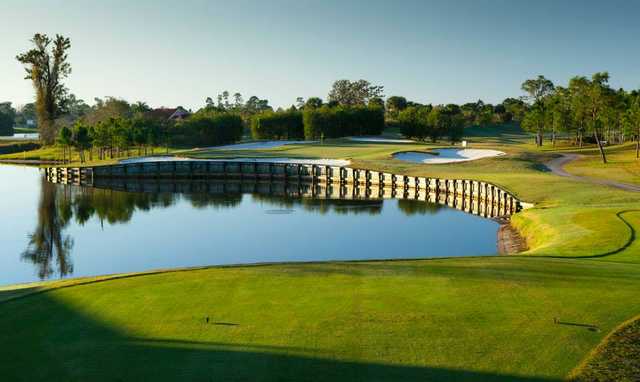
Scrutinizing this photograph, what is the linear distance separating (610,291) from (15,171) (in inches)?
3127

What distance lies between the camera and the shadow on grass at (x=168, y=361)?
8.97 m

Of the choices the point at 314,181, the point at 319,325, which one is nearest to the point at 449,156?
the point at 314,181

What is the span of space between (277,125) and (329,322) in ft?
340

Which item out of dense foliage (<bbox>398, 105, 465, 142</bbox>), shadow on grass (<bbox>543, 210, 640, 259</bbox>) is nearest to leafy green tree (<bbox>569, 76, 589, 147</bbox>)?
dense foliage (<bbox>398, 105, 465, 142</bbox>)

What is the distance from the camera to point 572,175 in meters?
56.8

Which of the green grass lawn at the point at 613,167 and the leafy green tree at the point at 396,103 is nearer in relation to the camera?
the green grass lawn at the point at 613,167

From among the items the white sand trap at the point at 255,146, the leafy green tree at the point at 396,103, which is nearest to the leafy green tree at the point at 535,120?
the white sand trap at the point at 255,146

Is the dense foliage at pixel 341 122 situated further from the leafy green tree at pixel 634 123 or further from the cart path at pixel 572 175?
the leafy green tree at pixel 634 123

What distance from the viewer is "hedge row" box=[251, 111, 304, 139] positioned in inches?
4473

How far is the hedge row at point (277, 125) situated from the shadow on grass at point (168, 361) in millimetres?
103434

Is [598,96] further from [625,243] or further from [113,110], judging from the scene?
[113,110]

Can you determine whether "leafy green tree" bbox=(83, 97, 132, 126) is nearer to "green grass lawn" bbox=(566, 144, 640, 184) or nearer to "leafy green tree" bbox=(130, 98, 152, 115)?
"leafy green tree" bbox=(130, 98, 152, 115)

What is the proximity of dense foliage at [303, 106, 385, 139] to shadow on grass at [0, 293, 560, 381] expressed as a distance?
99306mm

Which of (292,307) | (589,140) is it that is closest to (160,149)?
(589,140)
